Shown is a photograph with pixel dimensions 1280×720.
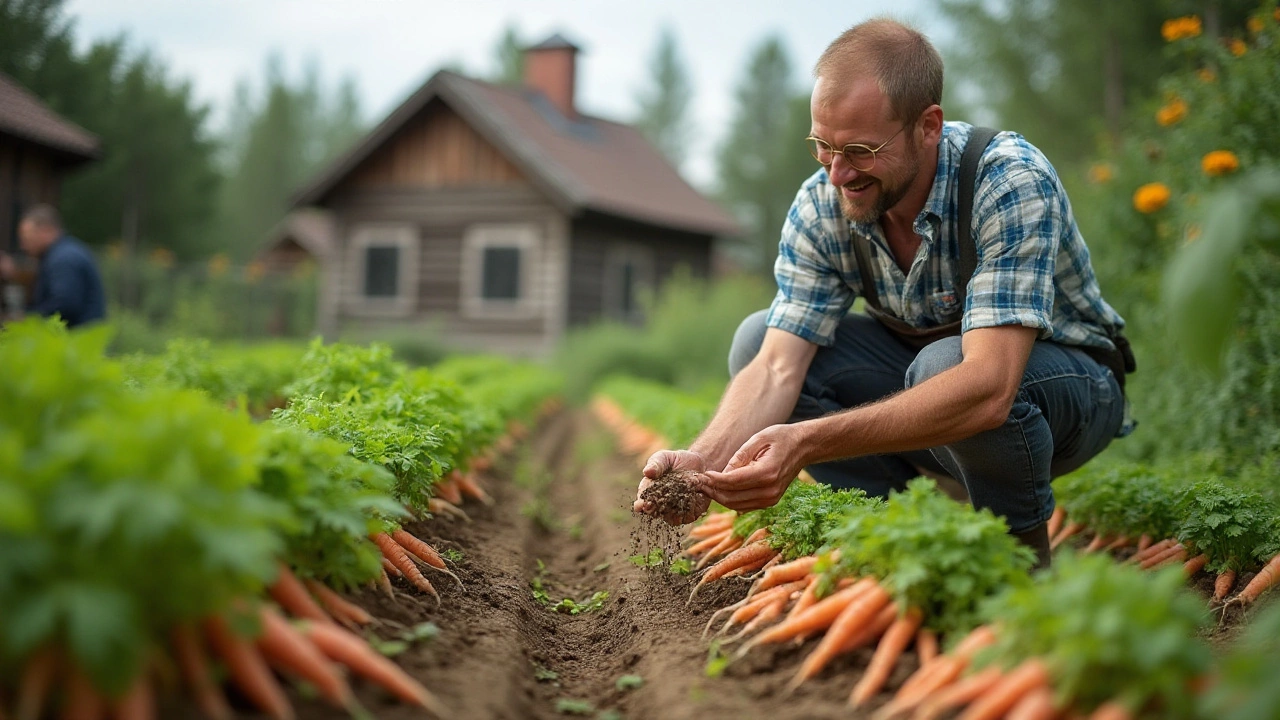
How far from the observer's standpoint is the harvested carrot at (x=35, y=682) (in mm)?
1642

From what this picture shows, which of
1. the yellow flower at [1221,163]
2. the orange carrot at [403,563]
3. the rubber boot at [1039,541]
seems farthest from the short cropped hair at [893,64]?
the yellow flower at [1221,163]

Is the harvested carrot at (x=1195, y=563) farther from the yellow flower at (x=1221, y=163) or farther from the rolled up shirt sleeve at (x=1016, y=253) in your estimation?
the yellow flower at (x=1221, y=163)

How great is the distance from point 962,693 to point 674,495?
4.02 feet

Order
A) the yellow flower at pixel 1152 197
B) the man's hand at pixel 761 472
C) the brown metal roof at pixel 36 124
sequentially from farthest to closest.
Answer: the brown metal roof at pixel 36 124 < the yellow flower at pixel 1152 197 < the man's hand at pixel 761 472

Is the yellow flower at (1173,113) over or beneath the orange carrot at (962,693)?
over

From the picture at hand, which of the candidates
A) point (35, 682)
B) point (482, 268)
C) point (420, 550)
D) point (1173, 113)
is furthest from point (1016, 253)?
point (482, 268)

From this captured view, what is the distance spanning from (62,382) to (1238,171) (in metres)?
6.04

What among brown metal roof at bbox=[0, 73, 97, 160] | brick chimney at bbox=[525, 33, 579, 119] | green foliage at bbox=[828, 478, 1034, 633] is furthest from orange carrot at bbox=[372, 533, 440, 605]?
brick chimney at bbox=[525, 33, 579, 119]

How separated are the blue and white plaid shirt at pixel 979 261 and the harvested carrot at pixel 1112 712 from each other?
1.55 meters

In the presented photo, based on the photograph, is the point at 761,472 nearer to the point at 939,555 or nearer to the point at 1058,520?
the point at 939,555

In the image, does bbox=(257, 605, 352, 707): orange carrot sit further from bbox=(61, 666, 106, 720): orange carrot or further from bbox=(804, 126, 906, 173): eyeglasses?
bbox=(804, 126, 906, 173): eyeglasses

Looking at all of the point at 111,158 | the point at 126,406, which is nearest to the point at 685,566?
the point at 126,406

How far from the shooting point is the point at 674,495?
3.05 m

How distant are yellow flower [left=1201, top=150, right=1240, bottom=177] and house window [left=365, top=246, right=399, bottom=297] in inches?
632
